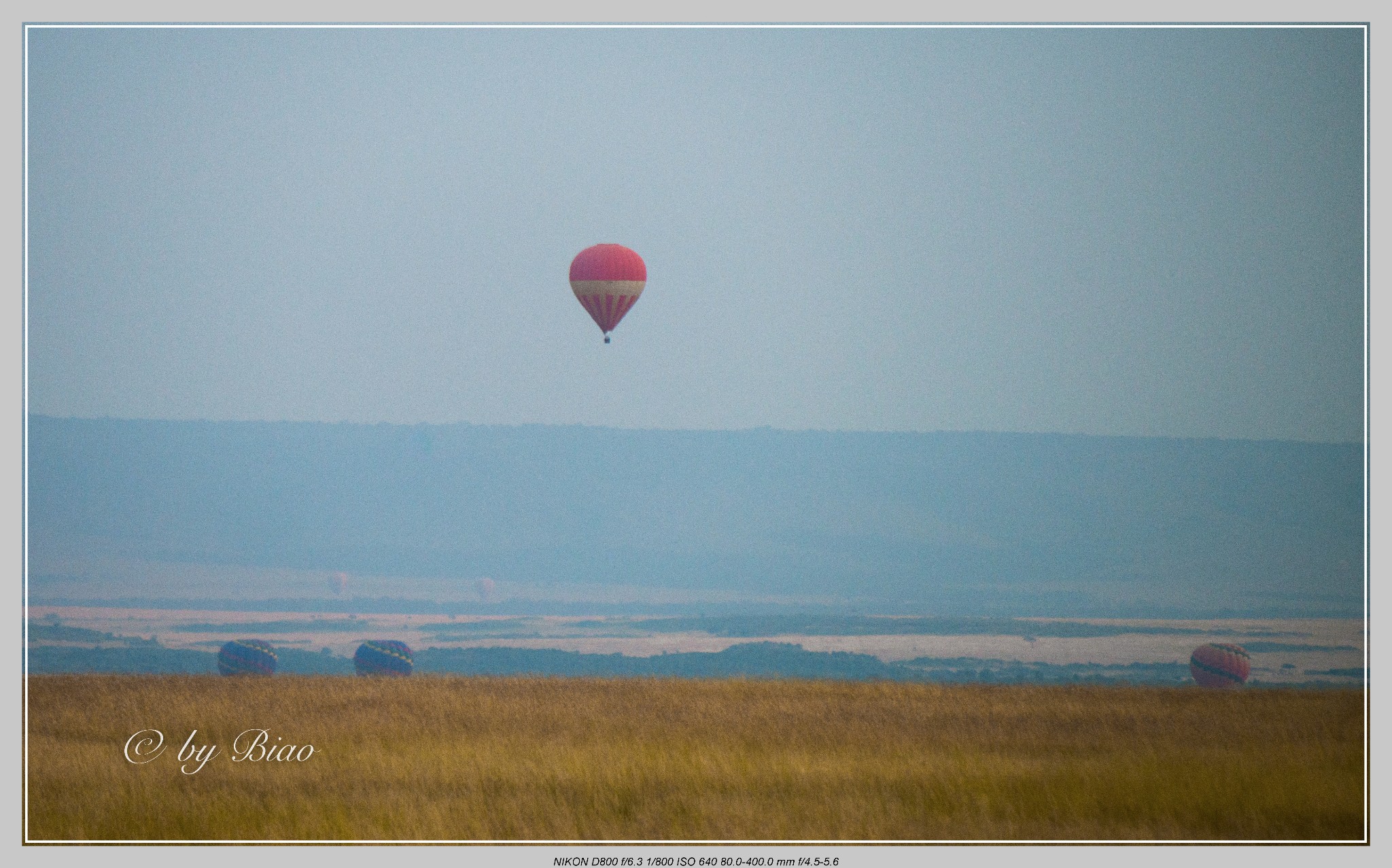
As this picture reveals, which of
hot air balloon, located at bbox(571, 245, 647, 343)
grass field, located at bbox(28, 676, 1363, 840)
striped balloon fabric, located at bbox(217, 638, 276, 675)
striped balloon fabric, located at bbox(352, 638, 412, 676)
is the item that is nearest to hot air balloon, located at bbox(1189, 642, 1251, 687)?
grass field, located at bbox(28, 676, 1363, 840)

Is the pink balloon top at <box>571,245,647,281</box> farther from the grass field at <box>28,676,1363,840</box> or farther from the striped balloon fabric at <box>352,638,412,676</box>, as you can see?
the grass field at <box>28,676,1363,840</box>

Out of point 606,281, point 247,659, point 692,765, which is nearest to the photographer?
point 692,765

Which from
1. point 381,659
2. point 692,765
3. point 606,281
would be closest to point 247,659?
point 381,659

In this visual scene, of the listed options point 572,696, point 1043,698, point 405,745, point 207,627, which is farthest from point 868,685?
point 207,627

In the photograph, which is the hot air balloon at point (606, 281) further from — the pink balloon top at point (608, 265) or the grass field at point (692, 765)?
the grass field at point (692, 765)

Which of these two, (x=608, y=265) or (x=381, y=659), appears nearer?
(x=381, y=659)

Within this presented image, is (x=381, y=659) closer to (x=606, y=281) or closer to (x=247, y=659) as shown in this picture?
(x=247, y=659)

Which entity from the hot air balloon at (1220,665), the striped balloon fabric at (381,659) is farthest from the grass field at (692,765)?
the hot air balloon at (1220,665)
